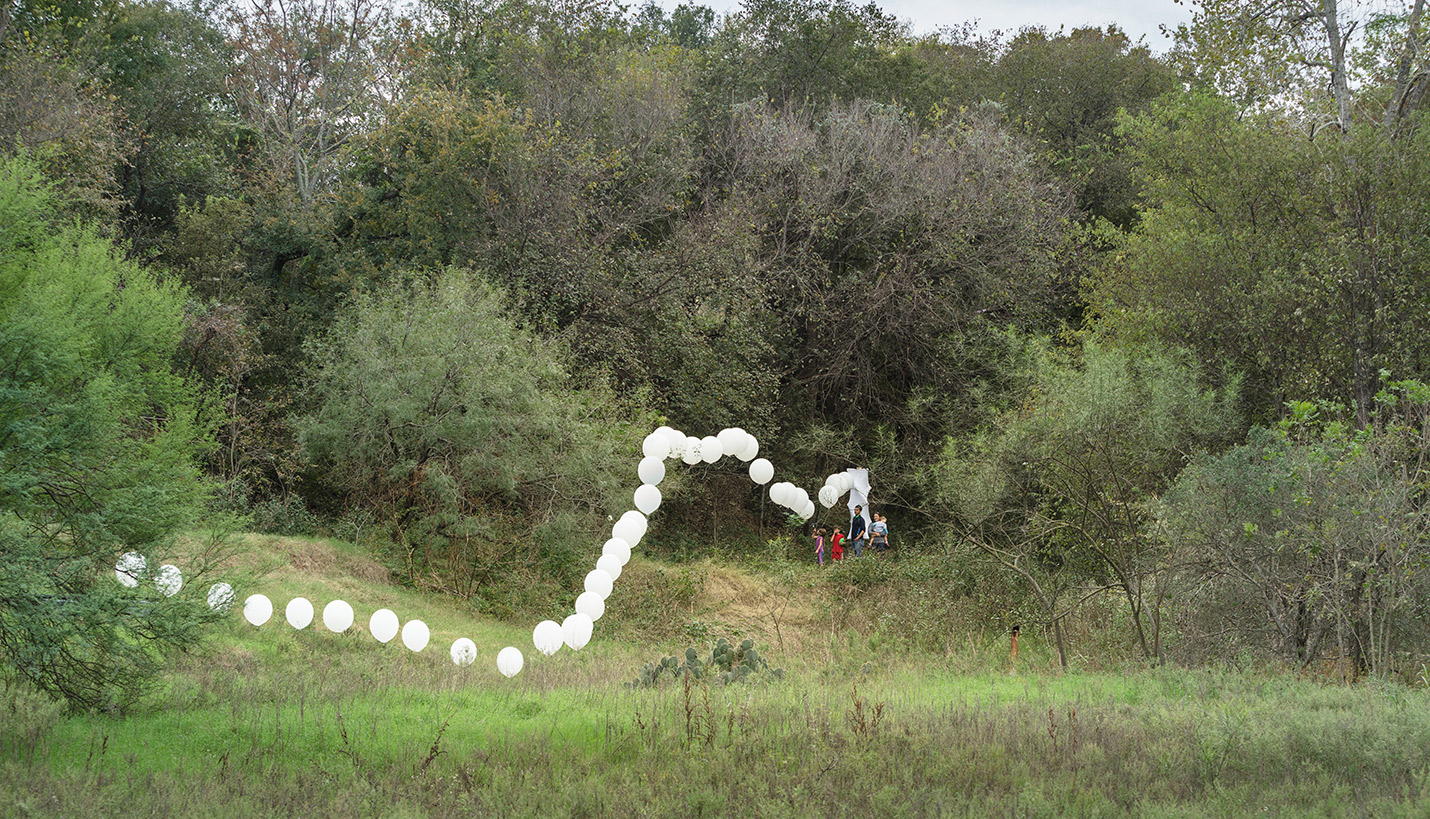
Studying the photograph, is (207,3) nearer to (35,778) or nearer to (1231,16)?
(1231,16)

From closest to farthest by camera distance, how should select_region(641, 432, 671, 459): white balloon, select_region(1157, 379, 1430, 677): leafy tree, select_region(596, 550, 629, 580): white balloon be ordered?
select_region(1157, 379, 1430, 677): leafy tree, select_region(596, 550, 629, 580): white balloon, select_region(641, 432, 671, 459): white balloon

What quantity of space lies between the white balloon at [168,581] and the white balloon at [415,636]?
3947 mm

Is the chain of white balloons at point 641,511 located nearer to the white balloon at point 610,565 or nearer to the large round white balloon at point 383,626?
the white balloon at point 610,565

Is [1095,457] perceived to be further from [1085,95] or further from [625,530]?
[1085,95]

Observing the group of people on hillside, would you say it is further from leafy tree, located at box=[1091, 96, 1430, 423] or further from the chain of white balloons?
leafy tree, located at box=[1091, 96, 1430, 423]

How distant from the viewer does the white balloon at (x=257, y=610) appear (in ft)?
35.5

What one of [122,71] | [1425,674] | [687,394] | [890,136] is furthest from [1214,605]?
[122,71]

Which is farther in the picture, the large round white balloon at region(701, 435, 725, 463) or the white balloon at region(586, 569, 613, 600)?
the large round white balloon at region(701, 435, 725, 463)

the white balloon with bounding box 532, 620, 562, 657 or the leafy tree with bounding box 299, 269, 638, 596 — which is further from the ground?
the leafy tree with bounding box 299, 269, 638, 596

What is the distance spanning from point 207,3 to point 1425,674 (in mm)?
28924

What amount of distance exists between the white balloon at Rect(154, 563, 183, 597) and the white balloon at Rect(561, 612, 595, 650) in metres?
5.04

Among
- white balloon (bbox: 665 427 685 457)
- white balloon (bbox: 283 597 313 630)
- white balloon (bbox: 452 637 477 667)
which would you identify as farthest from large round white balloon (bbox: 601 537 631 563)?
white balloon (bbox: 283 597 313 630)

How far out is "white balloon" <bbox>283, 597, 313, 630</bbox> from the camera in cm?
1099

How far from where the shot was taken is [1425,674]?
871 centimetres
